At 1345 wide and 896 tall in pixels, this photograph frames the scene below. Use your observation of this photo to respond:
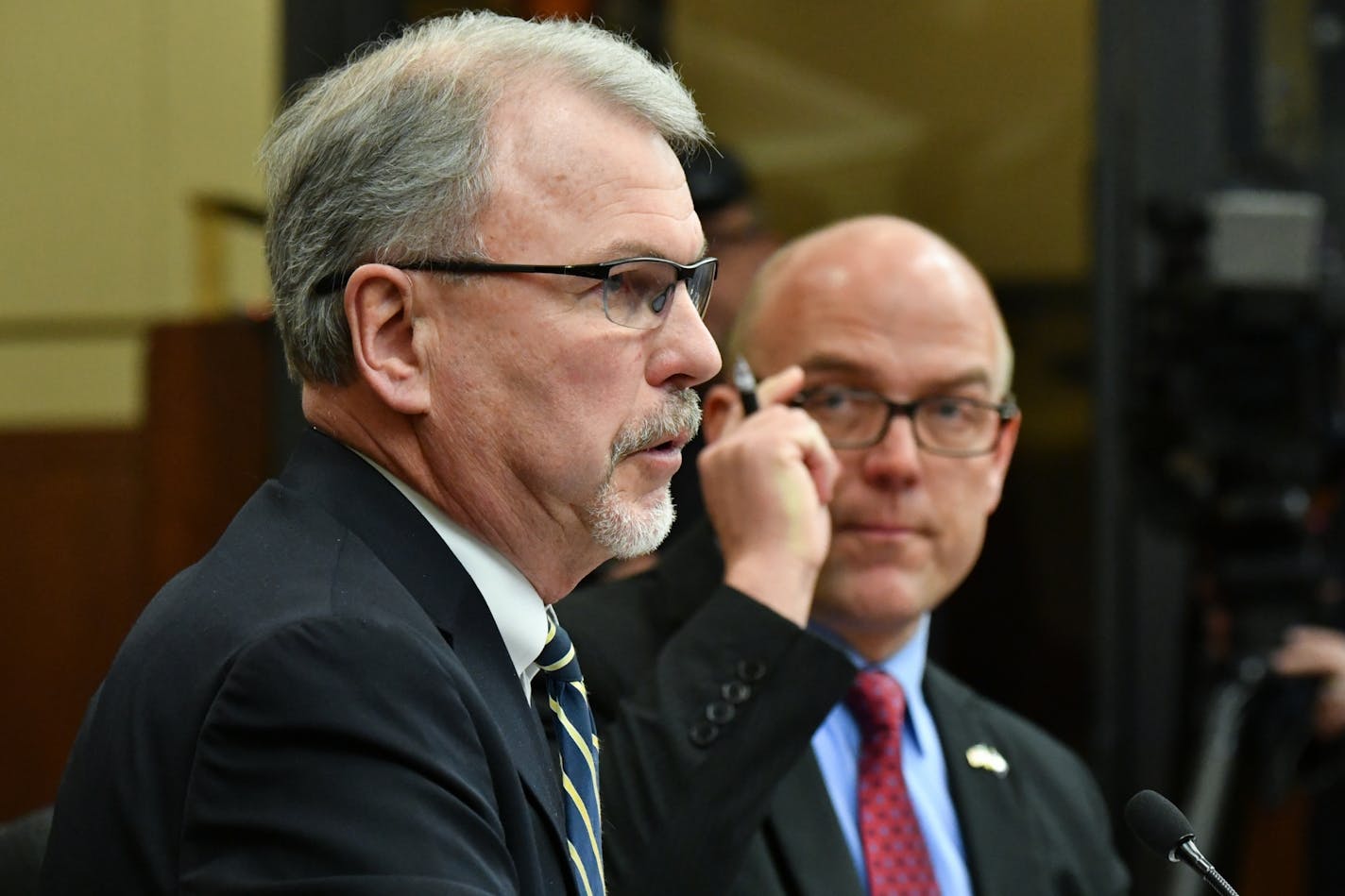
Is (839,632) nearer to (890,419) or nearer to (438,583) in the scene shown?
(890,419)

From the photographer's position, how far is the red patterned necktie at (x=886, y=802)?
5.27ft

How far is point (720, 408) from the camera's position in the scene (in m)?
1.83

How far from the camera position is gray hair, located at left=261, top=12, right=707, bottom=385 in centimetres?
113

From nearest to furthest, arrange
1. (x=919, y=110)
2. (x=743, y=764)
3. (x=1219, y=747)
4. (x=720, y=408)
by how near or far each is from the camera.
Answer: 1. (x=743, y=764)
2. (x=720, y=408)
3. (x=1219, y=747)
4. (x=919, y=110)

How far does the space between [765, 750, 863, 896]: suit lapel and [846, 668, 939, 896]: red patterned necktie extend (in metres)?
0.04

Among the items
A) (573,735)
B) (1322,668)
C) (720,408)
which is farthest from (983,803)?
(1322,668)

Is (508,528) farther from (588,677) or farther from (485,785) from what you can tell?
(588,677)

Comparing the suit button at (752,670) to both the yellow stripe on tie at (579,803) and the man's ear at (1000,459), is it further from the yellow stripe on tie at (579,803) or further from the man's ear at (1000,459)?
the man's ear at (1000,459)

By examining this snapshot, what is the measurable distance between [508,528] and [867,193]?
3061 mm

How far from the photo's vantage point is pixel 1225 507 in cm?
294

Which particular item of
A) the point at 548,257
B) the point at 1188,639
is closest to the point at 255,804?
the point at 548,257

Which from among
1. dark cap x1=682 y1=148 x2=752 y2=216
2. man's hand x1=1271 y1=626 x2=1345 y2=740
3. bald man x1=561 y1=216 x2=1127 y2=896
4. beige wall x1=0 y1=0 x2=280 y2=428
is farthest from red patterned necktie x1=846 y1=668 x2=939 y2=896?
beige wall x1=0 y1=0 x2=280 y2=428

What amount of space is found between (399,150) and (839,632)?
80 cm

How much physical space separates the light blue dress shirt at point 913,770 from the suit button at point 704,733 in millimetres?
182
